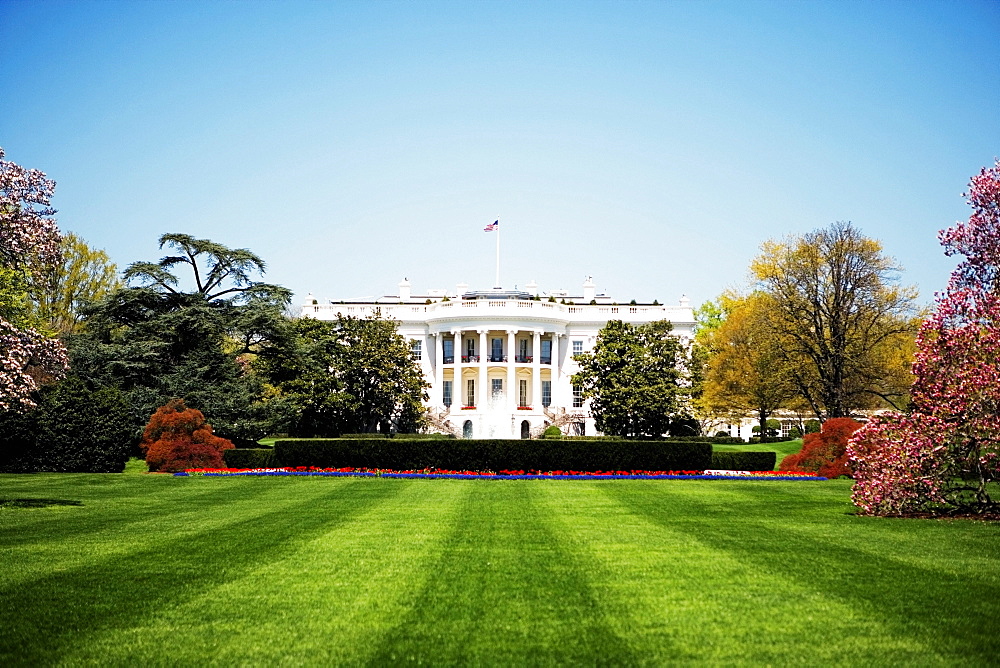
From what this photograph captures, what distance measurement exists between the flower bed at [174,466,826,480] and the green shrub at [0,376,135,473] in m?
2.89

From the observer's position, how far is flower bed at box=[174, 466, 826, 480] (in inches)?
1055

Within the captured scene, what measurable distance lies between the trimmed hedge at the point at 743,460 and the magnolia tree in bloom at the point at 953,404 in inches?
573

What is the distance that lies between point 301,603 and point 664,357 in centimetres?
4607

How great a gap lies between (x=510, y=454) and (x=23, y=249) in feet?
54.2

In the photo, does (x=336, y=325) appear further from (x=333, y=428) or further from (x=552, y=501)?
(x=552, y=501)

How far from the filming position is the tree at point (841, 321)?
39531 mm

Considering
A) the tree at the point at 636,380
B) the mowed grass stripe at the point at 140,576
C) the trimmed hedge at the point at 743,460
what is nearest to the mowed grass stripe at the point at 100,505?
the mowed grass stripe at the point at 140,576

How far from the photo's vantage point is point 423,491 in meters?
21.1

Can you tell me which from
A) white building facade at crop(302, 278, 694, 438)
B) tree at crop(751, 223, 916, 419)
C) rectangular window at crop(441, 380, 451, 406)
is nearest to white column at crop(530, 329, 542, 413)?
white building facade at crop(302, 278, 694, 438)

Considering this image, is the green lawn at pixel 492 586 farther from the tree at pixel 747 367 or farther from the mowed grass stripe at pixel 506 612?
the tree at pixel 747 367

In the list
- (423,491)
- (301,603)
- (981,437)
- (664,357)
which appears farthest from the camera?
(664,357)

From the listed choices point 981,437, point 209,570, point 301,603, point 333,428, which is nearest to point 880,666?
point 301,603

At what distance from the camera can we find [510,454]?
28.6 m

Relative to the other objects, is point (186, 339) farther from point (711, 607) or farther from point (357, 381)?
point (711, 607)
